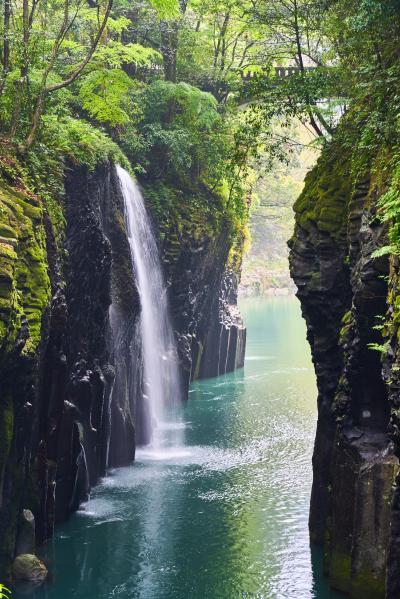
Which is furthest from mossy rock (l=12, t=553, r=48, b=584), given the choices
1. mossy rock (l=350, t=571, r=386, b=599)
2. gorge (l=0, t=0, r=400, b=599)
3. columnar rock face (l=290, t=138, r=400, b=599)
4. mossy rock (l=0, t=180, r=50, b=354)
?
mossy rock (l=350, t=571, r=386, b=599)

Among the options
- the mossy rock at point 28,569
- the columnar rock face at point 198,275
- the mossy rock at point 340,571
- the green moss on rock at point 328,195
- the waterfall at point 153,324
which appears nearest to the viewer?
the mossy rock at point 340,571

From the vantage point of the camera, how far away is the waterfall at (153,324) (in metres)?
29.3

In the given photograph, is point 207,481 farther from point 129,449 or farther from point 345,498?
point 345,498

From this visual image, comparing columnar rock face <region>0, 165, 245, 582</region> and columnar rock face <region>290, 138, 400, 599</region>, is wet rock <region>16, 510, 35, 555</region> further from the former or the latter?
columnar rock face <region>290, 138, 400, 599</region>

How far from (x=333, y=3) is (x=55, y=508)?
14377 mm

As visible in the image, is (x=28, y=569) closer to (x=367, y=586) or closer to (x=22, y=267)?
(x=22, y=267)

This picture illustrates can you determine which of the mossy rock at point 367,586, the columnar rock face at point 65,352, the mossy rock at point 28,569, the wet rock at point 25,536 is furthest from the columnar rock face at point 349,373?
the wet rock at point 25,536

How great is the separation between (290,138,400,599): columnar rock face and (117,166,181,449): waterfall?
35.6 feet

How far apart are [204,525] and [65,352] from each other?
5.41 m

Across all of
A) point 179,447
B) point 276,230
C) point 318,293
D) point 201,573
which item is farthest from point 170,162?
point 276,230

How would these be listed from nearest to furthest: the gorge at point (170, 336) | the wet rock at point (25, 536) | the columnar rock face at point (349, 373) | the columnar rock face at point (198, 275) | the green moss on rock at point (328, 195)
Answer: the columnar rock face at point (349, 373), the gorge at point (170, 336), the wet rock at point (25, 536), the green moss on rock at point (328, 195), the columnar rock face at point (198, 275)

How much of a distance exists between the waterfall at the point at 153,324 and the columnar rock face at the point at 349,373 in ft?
35.6

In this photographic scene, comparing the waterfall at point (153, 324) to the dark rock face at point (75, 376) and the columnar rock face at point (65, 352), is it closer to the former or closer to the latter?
the columnar rock face at point (65, 352)

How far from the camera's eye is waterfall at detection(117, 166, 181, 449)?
29.3 metres
